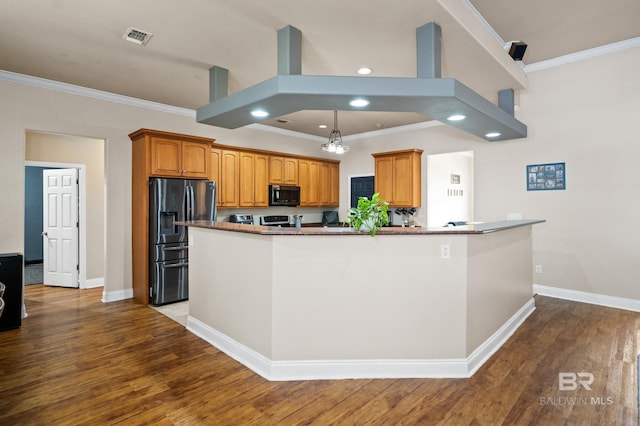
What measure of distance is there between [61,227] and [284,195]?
3.74m

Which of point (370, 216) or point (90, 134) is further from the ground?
point (90, 134)

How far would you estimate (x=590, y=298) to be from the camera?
4.32 m

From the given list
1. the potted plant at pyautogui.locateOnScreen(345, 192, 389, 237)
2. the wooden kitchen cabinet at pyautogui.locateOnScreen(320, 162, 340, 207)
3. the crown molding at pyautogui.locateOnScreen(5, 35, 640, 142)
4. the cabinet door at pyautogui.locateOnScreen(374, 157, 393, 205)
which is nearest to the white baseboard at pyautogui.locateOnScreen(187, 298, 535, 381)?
the potted plant at pyautogui.locateOnScreen(345, 192, 389, 237)

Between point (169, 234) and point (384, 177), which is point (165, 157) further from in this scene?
point (384, 177)

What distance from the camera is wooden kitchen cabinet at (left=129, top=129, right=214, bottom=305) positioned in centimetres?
455

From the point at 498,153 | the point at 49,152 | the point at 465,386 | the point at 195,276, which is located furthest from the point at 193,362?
the point at 498,153

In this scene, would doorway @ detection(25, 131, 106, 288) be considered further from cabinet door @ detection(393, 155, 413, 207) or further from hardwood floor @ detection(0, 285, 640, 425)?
cabinet door @ detection(393, 155, 413, 207)

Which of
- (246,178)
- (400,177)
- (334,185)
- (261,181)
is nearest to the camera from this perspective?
(246,178)

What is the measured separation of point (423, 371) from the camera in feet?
8.56

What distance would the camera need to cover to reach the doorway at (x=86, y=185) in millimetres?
5188

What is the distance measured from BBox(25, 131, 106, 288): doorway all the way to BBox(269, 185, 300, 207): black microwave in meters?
2.70

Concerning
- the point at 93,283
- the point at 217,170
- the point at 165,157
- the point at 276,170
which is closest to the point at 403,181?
the point at 276,170

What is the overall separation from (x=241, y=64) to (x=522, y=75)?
3550 millimetres

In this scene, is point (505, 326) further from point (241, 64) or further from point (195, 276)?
point (241, 64)
